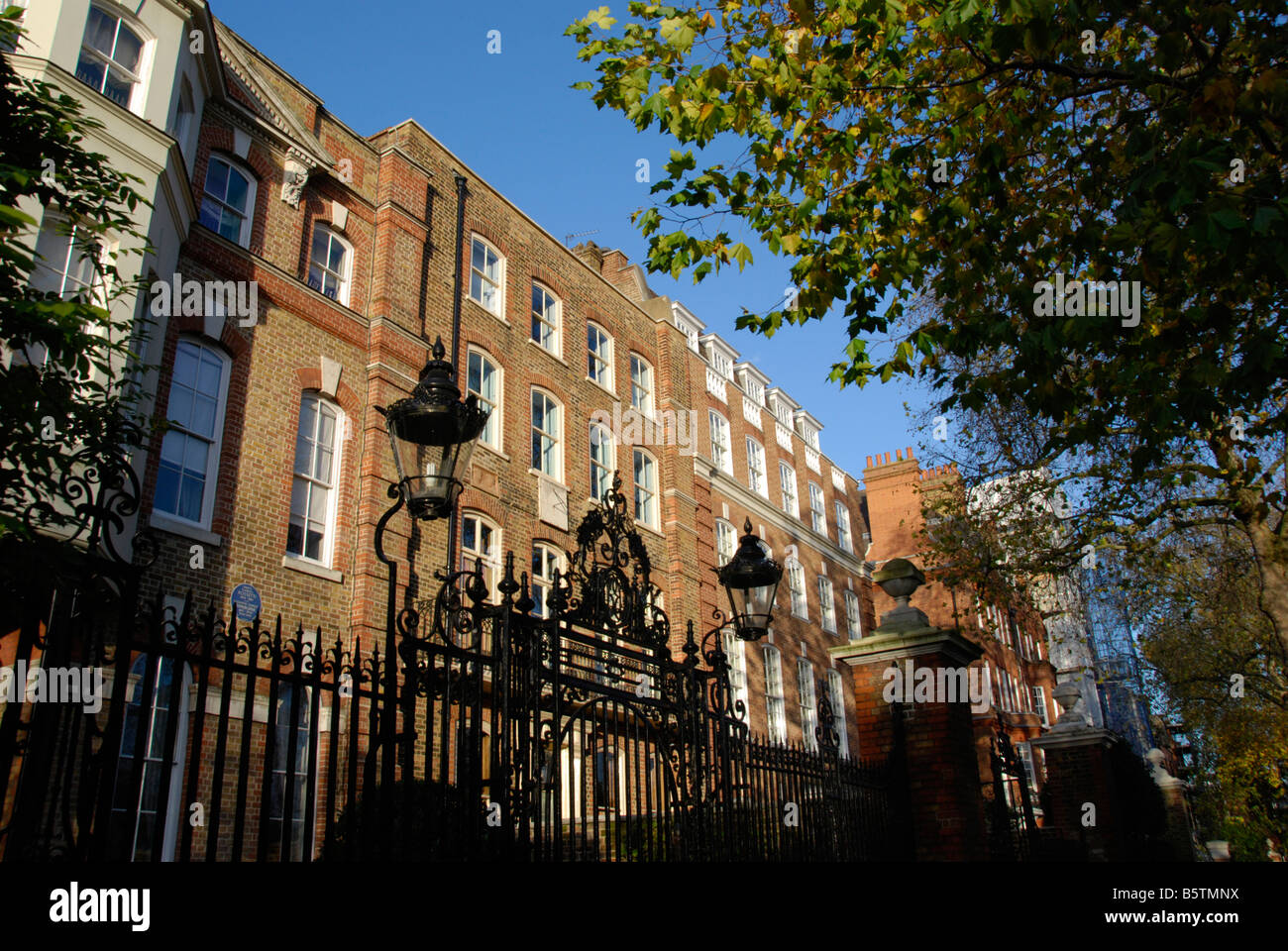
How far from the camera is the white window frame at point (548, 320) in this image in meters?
21.1

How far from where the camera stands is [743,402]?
103 feet

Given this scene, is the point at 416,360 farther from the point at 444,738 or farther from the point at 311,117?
the point at 444,738

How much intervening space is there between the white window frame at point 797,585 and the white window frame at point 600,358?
395 inches

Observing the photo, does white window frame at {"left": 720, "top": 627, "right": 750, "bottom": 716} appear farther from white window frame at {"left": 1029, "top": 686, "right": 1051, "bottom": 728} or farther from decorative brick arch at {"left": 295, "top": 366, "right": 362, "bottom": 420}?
white window frame at {"left": 1029, "top": 686, "right": 1051, "bottom": 728}

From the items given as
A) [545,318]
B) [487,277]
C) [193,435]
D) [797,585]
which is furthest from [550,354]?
[797,585]

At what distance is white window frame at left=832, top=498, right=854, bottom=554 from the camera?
115ft

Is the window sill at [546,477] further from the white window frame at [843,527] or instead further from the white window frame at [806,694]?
the white window frame at [843,527]

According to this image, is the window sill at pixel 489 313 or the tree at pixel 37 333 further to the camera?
the window sill at pixel 489 313

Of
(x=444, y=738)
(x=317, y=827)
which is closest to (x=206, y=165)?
(x=317, y=827)

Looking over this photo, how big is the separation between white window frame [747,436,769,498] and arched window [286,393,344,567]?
17.2 metres

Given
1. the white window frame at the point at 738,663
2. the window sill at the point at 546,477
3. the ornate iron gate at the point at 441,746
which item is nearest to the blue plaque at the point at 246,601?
the ornate iron gate at the point at 441,746

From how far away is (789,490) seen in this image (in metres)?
32.6

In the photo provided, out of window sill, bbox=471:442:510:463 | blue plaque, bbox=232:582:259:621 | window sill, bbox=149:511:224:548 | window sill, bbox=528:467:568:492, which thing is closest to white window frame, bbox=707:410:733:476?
window sill, bbox=528:467:568:492
